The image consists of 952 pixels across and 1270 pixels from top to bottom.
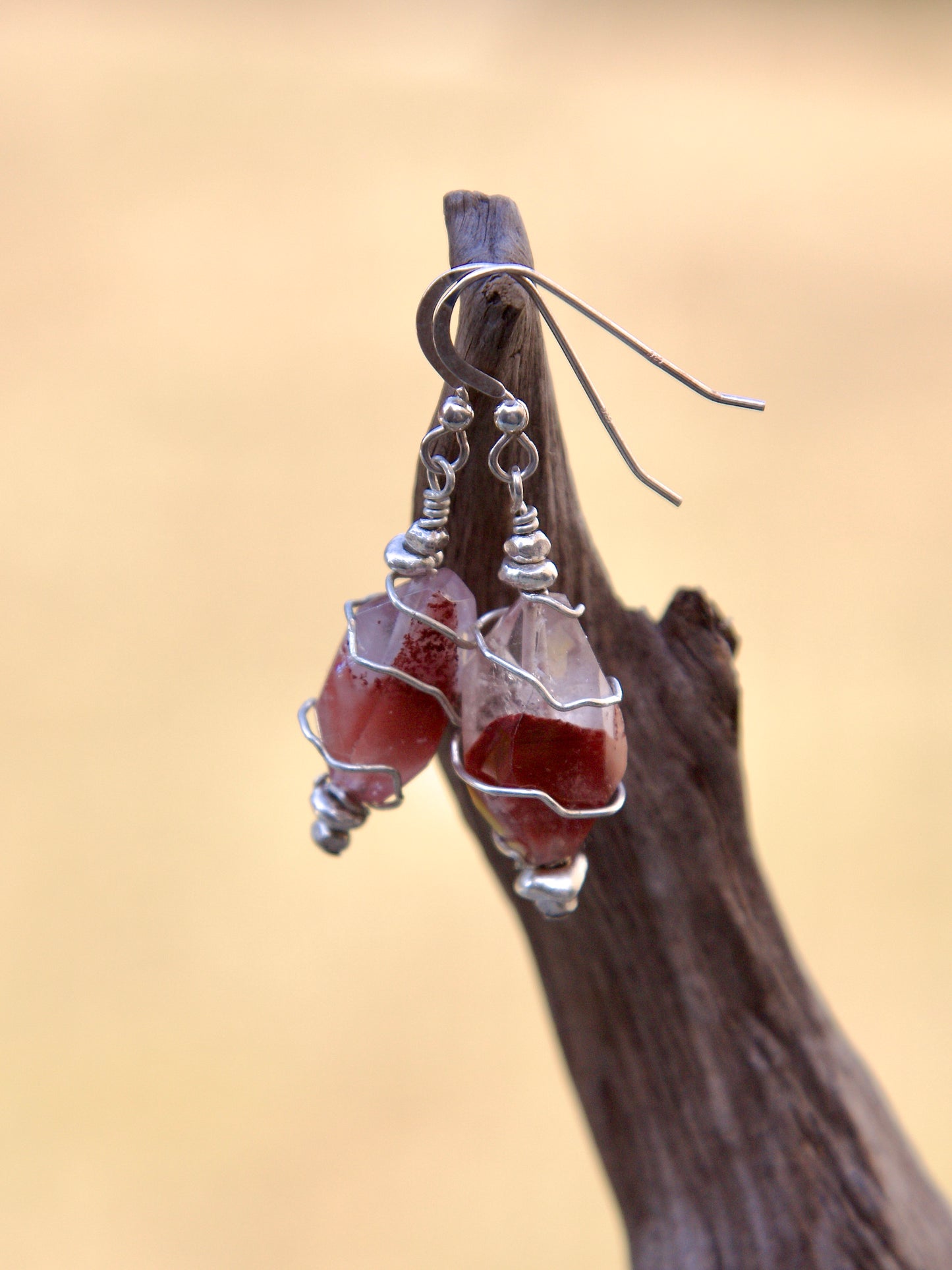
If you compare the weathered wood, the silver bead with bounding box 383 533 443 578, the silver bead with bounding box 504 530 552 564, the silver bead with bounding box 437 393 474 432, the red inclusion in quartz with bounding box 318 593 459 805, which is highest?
the silver bead with bounding box 437 393 474 432

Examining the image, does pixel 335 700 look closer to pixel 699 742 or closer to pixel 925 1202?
pixel 699 742

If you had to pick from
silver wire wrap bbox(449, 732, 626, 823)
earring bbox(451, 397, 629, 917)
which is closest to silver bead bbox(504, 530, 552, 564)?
earring bbox(451, 397, 629, 917)

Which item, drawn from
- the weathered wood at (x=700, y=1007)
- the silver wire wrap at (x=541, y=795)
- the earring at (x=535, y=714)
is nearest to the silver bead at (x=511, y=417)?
the earring at (x=535, y=714)

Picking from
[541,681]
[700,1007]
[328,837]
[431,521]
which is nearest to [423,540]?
[431,521]

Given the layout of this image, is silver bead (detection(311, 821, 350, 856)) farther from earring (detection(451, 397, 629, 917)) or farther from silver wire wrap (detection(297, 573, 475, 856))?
earring (detection(451, 397, 629, 917))

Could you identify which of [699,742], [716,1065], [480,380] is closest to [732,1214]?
[716,1065]

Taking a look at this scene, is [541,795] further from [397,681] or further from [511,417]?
[511,417]
